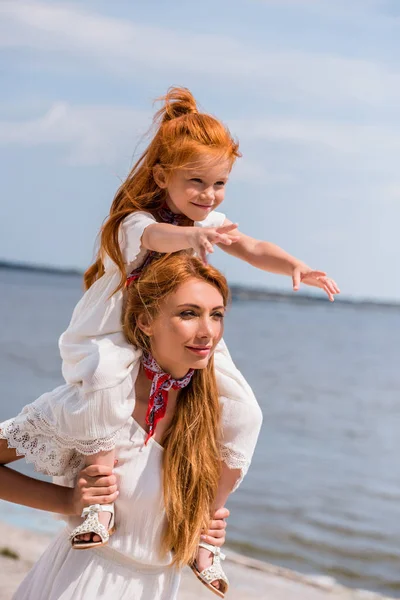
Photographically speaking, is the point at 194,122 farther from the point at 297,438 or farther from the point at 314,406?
the point at 314,406

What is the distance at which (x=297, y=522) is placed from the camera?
28.8 ft

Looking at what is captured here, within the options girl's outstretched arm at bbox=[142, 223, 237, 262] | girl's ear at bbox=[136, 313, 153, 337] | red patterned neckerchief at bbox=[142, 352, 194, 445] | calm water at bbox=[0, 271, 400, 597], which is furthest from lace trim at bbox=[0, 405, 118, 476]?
calm water at bbox=[0, 271, 400, 597]

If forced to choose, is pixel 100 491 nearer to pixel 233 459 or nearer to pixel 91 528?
pixel 91 528

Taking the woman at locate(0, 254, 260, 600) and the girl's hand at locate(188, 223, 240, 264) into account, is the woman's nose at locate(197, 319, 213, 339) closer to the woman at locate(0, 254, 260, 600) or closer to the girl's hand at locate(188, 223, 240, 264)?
the woman at locate(0, 254, 260, 600)

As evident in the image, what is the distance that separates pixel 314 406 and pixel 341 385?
141 inches

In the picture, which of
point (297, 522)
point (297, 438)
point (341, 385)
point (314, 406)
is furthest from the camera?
point (341, 385)

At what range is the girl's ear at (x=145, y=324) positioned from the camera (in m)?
2.90

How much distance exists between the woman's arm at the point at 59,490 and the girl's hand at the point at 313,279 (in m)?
0.76

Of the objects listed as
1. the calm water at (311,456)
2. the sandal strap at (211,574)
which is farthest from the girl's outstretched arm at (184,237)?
the calm water at (311,456)

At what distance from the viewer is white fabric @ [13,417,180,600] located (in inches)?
115

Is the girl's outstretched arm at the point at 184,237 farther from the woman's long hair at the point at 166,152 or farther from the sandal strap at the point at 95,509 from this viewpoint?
the sandal strap at the point at 95,509

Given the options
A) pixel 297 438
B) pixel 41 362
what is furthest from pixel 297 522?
pixel 41 362

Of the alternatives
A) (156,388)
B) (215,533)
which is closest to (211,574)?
(215,533)

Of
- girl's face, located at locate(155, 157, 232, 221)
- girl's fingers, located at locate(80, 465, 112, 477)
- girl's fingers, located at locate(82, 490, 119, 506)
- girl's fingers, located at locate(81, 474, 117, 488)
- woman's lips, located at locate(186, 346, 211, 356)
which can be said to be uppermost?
girl's face, located at locate(155, 157, 232, 221)
